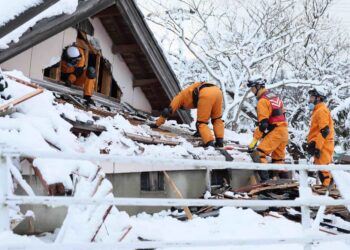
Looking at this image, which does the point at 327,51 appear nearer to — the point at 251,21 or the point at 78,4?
the point at 251,21

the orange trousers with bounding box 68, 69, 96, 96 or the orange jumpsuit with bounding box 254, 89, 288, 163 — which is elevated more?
A: the orange trousers with bounding box 68, 69, 96, 96

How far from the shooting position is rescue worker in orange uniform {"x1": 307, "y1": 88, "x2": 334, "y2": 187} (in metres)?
8.46

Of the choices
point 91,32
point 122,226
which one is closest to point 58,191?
point 122,226

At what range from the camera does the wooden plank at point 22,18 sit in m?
4.79

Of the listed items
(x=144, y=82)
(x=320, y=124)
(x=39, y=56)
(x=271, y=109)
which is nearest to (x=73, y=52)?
(x=39, y=56)

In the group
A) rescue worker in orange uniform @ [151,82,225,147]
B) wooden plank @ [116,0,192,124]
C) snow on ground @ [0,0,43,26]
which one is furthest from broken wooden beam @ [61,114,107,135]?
wooden plank @ [116,0,192,124]

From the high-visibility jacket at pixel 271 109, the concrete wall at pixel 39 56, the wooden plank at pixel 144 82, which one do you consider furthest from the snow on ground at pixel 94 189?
the wooden plank at pixel 144 82

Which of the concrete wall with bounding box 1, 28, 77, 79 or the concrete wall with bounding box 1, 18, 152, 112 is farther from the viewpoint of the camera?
the concrete wall with bounding box 1, 18, 152, 112

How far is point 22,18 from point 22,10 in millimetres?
91

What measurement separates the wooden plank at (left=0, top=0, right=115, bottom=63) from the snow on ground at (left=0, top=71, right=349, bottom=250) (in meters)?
0.40

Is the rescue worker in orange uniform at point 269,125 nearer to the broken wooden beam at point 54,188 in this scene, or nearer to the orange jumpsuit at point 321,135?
the orange jumpsuit at point 321,135

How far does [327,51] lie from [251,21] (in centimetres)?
464

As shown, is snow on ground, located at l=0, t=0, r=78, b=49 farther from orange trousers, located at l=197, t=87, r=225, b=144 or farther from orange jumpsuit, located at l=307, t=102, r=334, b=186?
orange jumpsuit, located at l=307, t=102, r=334, b=186

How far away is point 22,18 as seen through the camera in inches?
Result: 192
